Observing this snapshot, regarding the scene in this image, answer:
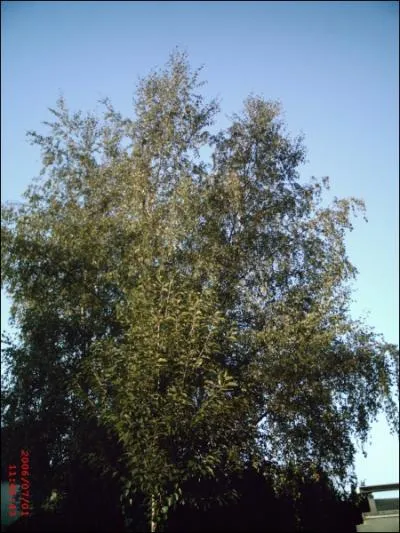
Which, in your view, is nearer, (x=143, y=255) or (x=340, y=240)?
(x=143, y=255)

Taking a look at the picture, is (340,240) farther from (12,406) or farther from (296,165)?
(12,406)

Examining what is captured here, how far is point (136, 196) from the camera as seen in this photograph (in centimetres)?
1823

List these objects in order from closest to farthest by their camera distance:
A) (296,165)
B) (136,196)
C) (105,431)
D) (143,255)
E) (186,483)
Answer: (186,483) < (105,431) < (143,255) < (136,196) < (296,165)

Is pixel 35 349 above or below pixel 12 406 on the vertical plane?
above

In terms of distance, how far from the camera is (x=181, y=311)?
45.2 feet

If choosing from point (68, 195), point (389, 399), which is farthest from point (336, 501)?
point (68, 195)

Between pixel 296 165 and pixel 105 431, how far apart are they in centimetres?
1479

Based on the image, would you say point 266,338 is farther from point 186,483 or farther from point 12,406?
point 12,406

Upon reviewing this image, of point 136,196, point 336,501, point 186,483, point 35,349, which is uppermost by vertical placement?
point 136,196

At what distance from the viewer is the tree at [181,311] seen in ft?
40.2

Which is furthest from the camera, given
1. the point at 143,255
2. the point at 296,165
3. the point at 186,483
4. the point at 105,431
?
the point at 296,165

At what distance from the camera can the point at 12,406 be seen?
1523 cm

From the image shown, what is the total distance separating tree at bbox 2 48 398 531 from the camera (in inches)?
483

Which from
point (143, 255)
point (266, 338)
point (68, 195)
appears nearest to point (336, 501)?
point (266, 338)
